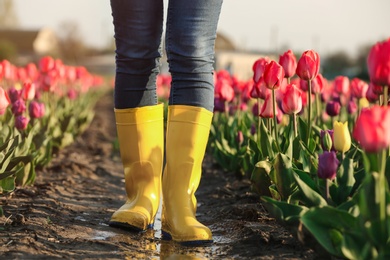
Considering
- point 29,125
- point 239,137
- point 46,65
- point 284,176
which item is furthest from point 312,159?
point 46,65

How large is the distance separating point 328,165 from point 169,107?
0.85m

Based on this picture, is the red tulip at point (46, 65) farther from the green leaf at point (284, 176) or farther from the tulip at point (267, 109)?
the green leaf at point (284, 176)

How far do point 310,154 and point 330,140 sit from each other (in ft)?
0.63

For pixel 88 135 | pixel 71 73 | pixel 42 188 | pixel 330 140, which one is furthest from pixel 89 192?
pixel 88 135

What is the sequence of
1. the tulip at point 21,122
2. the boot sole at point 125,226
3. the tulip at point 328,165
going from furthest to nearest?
the tulip at point 21,122 → the boot sole at point 125,226 → the tulip at point 328,165

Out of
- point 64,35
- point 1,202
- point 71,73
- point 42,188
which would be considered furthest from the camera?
point 64,35

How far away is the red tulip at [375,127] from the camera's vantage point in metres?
1.51

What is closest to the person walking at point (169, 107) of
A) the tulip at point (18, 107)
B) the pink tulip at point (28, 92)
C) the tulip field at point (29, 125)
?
the tulip field at point (29, 125)

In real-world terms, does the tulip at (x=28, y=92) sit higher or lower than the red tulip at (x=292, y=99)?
lower

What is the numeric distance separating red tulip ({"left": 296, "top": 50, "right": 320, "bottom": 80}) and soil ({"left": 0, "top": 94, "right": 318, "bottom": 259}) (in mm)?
591

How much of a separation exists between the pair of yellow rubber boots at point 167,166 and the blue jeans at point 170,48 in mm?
54

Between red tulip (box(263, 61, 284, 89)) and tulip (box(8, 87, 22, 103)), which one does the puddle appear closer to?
red tulip (box(263, 61, 284, 89))

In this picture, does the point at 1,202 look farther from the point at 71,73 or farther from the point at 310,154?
the point at 71,73

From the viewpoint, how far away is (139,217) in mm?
2643
